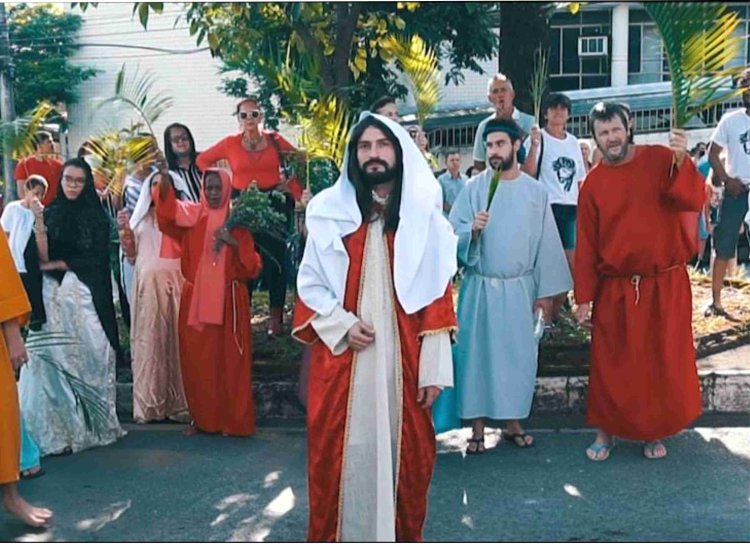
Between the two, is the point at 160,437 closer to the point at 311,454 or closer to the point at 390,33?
the point at 311,454

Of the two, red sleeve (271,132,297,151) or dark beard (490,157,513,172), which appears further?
red sleeve (271,132,297,151)

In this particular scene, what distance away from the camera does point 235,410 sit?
718 centimetres

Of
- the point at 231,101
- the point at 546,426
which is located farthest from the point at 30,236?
the point at 231,101

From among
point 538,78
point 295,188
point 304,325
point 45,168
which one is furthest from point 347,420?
point 538,78

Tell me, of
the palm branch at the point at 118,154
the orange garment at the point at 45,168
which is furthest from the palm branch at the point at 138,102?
the orange garment at the point at 45,168

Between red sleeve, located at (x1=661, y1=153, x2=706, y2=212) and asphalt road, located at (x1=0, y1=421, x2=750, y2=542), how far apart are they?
1.48 metres

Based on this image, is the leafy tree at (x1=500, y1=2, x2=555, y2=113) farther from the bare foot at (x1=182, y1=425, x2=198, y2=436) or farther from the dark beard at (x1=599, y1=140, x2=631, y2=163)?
the bare foot at (x1=182, y1=425, x2=198, y2=436)

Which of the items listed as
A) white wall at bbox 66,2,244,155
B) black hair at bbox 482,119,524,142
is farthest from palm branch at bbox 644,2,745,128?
white wall at bbox 66,2,244,155

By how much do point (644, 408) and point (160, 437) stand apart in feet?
10.2

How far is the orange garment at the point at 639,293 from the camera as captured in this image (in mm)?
6203

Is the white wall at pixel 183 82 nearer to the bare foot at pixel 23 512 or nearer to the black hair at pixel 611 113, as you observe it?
the black hair at pixel 611 113

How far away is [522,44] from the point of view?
979 centimetres

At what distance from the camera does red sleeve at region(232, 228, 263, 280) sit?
7199mm

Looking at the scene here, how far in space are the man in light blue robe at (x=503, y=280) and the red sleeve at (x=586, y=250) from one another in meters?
0.22
